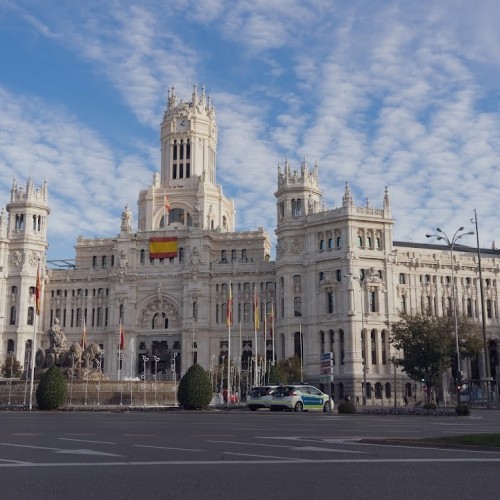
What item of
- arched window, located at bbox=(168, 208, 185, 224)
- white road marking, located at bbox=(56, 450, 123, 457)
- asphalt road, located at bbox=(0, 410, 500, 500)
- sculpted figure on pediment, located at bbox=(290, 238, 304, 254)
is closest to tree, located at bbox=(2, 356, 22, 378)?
arched window, located at bbox=(168, 208, 185, 224)

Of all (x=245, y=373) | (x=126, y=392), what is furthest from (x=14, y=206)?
(x=126, y=392)

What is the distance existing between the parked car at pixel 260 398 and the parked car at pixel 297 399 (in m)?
0.34

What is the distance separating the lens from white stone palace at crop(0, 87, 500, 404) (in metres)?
93.0

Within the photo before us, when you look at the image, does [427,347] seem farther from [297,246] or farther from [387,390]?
[297,246]

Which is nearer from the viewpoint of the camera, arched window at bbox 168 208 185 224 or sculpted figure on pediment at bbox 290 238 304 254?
sculpted figure on pediment at bbox 290 238 304 254

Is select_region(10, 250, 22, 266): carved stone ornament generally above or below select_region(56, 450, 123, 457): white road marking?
above

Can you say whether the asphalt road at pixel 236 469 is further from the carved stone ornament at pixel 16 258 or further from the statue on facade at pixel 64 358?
the carved stone ornament at pixel 16 258

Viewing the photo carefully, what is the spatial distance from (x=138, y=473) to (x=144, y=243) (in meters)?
98.7

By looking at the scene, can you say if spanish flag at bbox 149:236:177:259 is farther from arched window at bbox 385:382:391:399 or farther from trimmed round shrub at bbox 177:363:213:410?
trimmed round shrub at bbox 177:363:213:410

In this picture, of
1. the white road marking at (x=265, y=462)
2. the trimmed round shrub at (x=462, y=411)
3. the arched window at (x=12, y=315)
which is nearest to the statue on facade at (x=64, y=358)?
the trimmed round shrub at (x=462, y=411)

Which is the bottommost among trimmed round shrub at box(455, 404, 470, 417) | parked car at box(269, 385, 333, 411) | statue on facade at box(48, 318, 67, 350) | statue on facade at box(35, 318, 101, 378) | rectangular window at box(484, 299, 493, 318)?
trimmed round shrub at box(455, 404, 470, 417)

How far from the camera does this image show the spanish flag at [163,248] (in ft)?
355

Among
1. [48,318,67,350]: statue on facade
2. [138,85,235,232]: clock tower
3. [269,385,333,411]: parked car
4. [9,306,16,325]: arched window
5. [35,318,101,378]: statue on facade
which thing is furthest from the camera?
[138,85,235,232]: clock tower

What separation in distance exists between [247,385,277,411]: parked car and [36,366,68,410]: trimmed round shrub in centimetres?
1252
